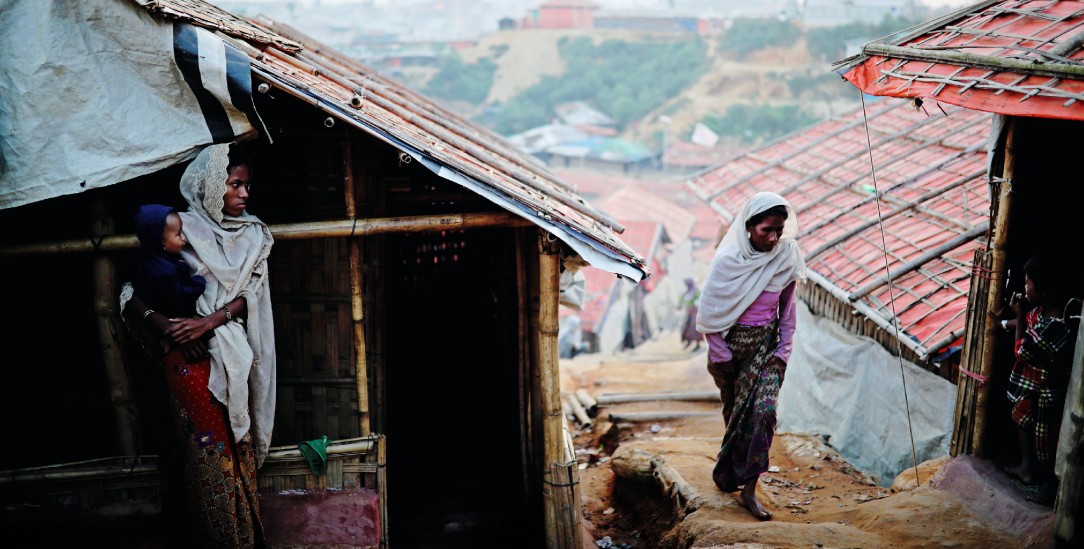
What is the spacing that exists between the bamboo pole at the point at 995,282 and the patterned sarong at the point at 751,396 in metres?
A: 1.28

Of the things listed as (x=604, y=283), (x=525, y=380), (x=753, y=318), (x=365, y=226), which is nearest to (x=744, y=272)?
(x=753, y=318)

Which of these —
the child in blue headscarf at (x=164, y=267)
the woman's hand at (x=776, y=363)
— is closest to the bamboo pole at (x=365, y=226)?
the child in blue headscarf at (x=164, y=267)

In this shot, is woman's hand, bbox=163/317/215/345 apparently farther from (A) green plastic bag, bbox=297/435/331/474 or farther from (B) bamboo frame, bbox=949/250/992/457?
(B) bamboo frame, bbox=949/250/992/457

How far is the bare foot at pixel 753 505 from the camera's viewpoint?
4781 millimetres

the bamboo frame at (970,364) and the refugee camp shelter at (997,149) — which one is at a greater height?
the refugee camp shelter at (997,149)

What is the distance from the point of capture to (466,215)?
4.40 metres

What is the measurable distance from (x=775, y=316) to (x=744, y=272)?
360 mm

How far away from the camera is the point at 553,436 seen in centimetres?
476

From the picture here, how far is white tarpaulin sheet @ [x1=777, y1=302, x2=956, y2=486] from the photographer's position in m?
6.12

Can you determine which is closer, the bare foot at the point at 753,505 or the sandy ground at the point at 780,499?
the sandy ground at the point at 780,499

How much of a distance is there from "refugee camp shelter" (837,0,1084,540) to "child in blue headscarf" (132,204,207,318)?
376cm

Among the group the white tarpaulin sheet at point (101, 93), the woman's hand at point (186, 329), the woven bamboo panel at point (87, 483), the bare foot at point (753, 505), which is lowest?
the bare foot at point (753, 505)

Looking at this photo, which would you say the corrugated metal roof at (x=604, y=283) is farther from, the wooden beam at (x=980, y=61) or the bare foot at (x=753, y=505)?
the wooden beam at (x=980, y=61)

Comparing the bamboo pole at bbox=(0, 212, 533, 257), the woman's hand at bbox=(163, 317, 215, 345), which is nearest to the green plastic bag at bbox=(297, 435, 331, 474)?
the woman's hand at bbox=(163, 317, 215, 345)
